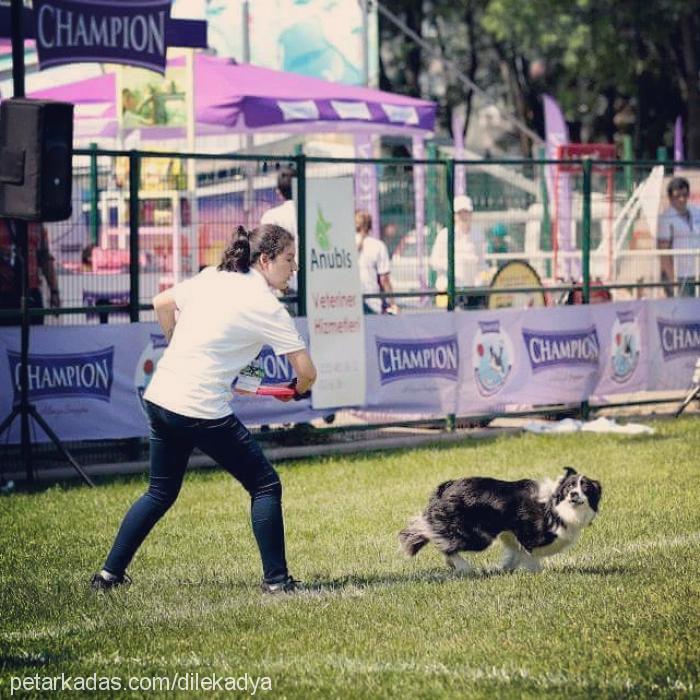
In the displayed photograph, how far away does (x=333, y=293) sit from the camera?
46.1ft

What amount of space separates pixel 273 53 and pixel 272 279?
2031cm

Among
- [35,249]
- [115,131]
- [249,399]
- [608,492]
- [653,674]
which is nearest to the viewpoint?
[653,674]

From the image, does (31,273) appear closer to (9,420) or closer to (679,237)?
(9,420)

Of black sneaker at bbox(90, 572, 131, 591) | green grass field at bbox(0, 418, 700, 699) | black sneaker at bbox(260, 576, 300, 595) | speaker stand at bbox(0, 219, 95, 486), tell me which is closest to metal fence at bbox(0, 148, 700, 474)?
speaker stand at bbox(0, 219, 95, 486)

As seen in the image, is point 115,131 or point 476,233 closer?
point 476,233

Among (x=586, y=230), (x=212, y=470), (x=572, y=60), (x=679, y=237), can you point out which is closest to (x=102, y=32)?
(x=212, y=470)

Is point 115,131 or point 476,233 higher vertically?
point 115,131

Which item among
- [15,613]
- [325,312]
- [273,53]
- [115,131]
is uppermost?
[273,53]

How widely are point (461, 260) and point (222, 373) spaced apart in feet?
27.1

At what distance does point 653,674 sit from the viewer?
627 cm

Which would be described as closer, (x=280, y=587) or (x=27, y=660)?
(x=27, y=660)

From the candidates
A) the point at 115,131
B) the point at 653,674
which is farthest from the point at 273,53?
the point at 653,674

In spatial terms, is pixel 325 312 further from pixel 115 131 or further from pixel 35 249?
pixel 115 131

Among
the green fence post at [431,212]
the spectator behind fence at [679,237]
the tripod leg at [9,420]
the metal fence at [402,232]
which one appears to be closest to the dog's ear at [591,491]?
the metal fence at [402,232]
